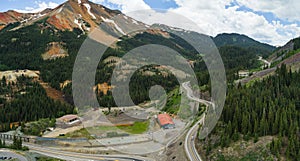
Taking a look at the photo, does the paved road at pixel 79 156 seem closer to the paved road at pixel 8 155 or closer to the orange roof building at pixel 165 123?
the paved road at pixel 8 155

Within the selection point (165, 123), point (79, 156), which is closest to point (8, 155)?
point (79, 156)

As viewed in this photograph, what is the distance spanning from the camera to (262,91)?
77.9 m

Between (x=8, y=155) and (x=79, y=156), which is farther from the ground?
(x=8, y=155)

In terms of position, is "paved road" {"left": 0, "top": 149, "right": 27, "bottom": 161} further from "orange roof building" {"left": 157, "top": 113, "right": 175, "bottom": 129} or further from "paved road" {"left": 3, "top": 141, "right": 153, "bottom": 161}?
"orange roof building" {"left": 157, "top": 113, "right": 175, "bottom": 129}

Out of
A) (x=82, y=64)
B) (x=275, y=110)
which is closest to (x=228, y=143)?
(x=275, y=110)

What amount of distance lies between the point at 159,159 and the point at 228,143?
16.8 meters

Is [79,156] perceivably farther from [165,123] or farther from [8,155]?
[165,123]

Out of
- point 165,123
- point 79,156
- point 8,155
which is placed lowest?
point 79,156

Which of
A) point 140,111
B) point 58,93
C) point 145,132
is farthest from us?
point 58,93

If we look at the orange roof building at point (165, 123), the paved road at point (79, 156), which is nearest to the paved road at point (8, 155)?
the paved road at point (79, 156)

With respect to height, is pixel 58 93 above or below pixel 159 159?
above

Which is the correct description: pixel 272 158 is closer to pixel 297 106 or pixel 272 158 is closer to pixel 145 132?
pixel 297 106

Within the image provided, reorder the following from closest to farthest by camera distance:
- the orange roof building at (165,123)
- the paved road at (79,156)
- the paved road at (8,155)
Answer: the paved road at (8,155)
the paved road at (79,156)
the orange roof building at (165,123)

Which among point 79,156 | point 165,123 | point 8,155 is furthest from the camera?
point 165,123
